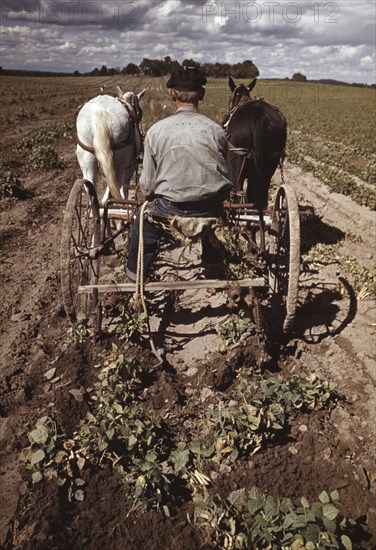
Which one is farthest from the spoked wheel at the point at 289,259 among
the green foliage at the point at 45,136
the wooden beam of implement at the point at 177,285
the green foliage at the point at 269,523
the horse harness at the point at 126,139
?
the green foliage at the point at 45,136

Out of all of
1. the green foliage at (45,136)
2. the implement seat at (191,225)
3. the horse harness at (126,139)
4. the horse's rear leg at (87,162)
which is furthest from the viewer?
the green foliage at (45,136)

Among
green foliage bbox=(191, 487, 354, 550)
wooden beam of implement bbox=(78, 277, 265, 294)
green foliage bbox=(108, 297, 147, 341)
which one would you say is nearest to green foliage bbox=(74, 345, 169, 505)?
green foliage bbox=(191, 487, 354, 550)

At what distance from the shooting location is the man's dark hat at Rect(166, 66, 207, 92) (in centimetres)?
329

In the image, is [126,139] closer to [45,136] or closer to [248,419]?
[248,419]

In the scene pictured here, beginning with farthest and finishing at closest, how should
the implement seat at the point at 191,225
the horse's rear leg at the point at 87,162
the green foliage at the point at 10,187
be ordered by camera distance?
the green foliage at the point at 10,187, the horse's rear leg at the point at 87,162, the implement seat at the point at 191,225

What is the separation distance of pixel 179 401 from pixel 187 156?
2.12 meters

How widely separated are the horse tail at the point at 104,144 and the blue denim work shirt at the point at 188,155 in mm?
1658

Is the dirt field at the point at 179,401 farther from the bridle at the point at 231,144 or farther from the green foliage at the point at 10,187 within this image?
the green foliage at the point at 10,187

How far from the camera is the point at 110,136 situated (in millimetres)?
5008

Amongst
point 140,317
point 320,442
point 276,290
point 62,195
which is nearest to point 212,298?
point 276,290

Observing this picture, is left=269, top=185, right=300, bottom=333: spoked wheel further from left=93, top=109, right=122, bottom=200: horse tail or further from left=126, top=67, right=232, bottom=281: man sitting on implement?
left=93, top=109, right=122, bottom=200: horse tail

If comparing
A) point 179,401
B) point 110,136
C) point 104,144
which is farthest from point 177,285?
point 110,136

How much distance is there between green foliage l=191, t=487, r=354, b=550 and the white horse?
383 centimetres

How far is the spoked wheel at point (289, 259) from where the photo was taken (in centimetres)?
327
